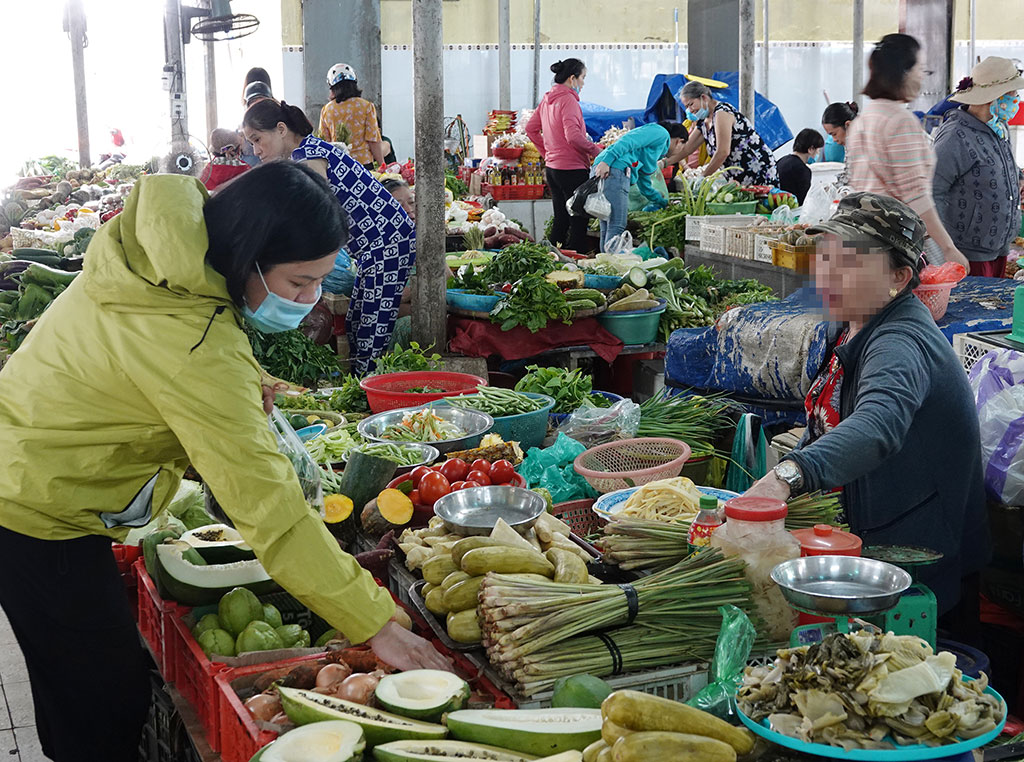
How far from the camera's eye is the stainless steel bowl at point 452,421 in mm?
4289

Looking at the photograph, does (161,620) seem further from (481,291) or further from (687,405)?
(481,291)

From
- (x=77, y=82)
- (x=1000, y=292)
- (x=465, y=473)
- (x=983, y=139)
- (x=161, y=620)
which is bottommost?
(x=161, y=620)

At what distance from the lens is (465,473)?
354 centimetres

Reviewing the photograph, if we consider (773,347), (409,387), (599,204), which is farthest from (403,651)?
(599,204)

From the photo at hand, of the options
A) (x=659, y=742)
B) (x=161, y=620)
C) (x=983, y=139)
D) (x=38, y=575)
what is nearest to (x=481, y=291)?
(x=983, y=139)

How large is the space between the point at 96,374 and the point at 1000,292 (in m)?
4.17

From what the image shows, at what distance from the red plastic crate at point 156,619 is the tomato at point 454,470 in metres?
0.98

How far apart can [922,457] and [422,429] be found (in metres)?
2.25

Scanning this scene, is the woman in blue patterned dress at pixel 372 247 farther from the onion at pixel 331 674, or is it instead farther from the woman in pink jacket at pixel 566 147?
the onion at pixel 331 674

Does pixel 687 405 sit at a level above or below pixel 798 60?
below

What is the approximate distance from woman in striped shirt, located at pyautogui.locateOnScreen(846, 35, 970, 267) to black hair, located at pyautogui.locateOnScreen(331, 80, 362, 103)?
5.73m

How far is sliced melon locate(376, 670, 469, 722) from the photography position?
2064mm

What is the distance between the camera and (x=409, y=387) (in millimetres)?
5395

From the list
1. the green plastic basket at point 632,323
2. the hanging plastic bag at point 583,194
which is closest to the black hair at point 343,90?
the hanging plastic bag at point 583,194
